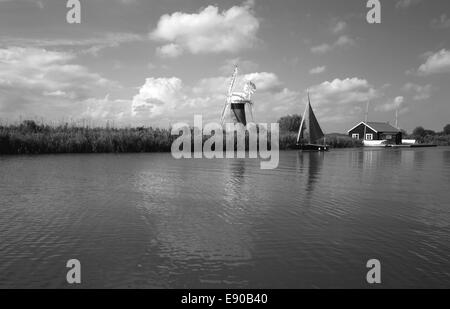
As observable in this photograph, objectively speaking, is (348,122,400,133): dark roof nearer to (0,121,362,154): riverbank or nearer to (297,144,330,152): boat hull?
(297,144,330,152): boat hull

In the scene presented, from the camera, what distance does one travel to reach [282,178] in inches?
699

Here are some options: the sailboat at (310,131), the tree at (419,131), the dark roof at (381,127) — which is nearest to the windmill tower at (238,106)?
the sailboat at (310,131)

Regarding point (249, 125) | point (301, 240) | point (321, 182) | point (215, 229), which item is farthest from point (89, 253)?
point (249, 125)

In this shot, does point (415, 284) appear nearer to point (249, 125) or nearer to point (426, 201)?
point (426, 201)

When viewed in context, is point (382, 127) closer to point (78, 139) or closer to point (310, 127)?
point (310, 127)

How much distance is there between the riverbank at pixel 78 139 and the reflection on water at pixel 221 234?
17.4 m

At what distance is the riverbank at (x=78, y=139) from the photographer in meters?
30.5

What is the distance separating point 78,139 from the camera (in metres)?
32.8

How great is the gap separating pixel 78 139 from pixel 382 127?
55.1 m

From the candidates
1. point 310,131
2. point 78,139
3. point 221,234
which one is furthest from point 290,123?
point 221,234

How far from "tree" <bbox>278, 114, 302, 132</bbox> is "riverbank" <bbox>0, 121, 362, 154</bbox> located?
120 ft

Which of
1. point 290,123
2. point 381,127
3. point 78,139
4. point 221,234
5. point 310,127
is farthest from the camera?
point 290,123

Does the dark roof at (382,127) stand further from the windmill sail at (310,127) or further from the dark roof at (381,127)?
the windmill sail at (310,127)

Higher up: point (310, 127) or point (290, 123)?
point (290, 123)
